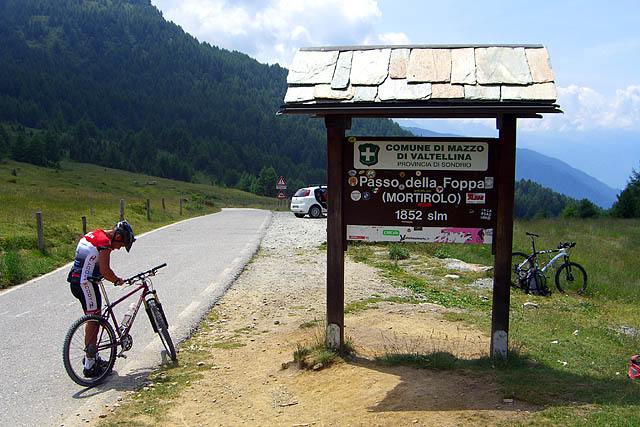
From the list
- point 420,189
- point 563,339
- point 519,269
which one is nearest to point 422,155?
point 420,189

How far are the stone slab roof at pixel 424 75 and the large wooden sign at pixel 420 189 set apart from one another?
55 cm

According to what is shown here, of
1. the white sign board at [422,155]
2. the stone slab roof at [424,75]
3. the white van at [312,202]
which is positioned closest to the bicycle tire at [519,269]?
the white sign board at [422,155]

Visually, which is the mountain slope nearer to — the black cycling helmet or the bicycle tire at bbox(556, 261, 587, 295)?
the bicycle tire at bbox(556, 261, 587, 295)

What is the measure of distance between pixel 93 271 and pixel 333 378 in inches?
111

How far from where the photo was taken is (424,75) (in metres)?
5.40

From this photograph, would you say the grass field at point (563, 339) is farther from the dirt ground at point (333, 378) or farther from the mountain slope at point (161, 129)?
the mountain slope at point (161, 129)

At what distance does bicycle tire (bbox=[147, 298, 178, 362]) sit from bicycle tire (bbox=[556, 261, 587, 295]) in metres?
7.89

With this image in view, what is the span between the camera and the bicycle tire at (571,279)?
10643 millimetres

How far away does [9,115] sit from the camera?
149000mm

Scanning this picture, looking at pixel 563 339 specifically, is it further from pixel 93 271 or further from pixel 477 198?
pixel 93 271

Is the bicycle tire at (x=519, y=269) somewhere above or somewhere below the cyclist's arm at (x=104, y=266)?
below

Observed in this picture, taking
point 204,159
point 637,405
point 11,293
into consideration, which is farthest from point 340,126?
point 204,159

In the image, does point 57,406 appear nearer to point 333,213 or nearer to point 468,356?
point 333,213

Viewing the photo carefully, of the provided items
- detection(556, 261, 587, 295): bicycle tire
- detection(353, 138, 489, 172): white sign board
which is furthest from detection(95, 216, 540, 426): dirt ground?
detection(556, 261, 587, 295): bicycle tire
